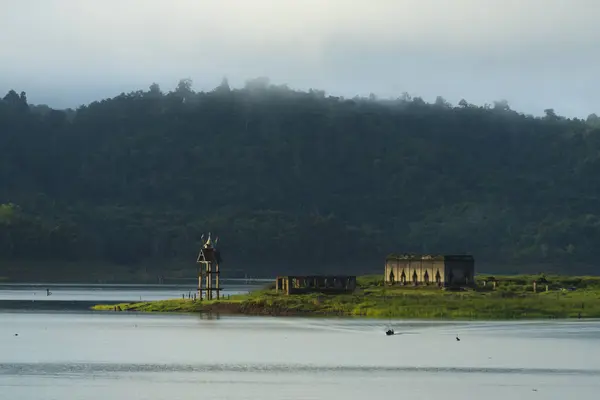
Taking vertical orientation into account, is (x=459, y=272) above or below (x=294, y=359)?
above

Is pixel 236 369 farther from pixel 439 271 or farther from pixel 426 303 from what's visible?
pixel 439 271

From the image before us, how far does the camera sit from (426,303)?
163 metres

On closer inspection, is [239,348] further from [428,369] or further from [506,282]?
[506,282]

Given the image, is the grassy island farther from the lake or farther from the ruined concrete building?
the lake

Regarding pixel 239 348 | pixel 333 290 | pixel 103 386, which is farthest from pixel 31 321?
pixel 103 386

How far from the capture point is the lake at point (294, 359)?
9288cm

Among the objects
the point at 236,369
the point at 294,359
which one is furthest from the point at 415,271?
the point at 236,369

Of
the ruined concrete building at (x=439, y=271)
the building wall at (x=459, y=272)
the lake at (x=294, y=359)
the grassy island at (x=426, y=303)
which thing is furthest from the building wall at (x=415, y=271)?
the lake at (x=294, y=359)

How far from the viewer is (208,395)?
89.4 metres

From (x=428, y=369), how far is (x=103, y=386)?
2432 centimetres

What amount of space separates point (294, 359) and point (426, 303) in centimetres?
5057

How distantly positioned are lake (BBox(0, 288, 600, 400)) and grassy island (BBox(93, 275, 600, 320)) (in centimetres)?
387

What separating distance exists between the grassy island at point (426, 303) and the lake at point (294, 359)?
12.7 feet

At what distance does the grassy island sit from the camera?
15988cm
